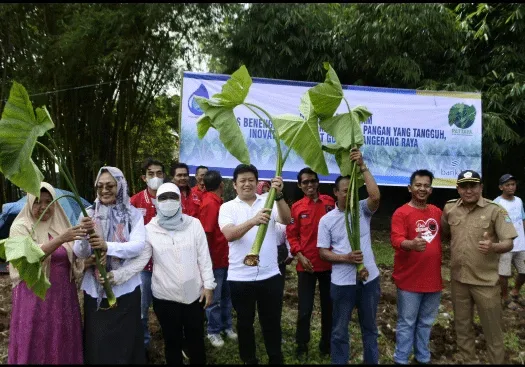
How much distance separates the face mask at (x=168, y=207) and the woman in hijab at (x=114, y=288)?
20 centimetres

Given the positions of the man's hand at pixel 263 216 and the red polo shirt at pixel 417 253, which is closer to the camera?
the man's hand at pixel 263 216

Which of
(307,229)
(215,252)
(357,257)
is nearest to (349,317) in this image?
(357,257)

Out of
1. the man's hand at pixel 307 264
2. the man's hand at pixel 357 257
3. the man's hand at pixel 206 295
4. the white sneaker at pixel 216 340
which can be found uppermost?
the man's hand at pixel 357 257

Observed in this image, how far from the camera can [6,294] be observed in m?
6.29

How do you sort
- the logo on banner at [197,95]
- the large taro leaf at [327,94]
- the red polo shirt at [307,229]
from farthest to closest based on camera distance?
1. the logo on banner at [197,95]
2. the red polo shirt at [307,229]
3. the large taro leaf at [327,94]

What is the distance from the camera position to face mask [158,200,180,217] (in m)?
3.27

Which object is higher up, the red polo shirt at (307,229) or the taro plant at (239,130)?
the taro plant at (239,130)

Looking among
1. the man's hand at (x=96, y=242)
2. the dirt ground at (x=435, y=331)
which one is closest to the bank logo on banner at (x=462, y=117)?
the dirt ground at (x=435, y=331)

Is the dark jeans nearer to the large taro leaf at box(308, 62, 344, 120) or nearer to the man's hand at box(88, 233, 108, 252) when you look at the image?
the large taro leaf at box(308, 62, 344, 120)

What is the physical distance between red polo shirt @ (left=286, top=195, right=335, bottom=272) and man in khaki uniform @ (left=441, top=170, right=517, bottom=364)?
40.2 inches

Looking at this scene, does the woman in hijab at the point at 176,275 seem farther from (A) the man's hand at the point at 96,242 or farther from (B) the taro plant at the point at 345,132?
(B) the taro plant at the point at 345,132

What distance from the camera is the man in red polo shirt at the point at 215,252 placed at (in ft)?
14.1

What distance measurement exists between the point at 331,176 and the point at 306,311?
267 centimetres

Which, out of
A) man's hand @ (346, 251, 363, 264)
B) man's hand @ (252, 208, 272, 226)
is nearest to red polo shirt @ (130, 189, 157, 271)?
man's hand @ (252, 208, 272, 226)
